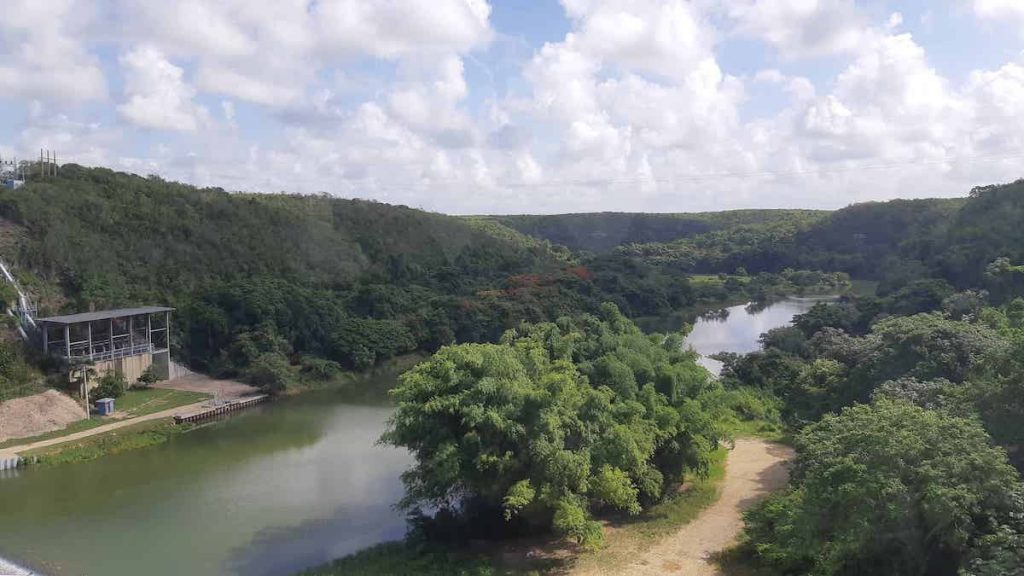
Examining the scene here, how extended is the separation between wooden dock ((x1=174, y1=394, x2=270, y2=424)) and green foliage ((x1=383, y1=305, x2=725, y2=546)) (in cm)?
1462

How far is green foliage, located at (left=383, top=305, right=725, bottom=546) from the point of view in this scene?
49.3 feet

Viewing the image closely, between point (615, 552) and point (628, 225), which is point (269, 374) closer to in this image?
point (615, 552)

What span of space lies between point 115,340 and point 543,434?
26.5 metres

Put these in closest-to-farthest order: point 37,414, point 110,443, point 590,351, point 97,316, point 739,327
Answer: point 590,351 → point 110,443 → point 37,414 → point 97,316 → point 739,327

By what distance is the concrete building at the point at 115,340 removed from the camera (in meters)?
30.7

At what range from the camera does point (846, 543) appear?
11961 mm

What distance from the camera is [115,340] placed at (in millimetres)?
33656

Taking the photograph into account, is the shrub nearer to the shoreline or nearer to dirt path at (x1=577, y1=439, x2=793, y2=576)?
the shoreline

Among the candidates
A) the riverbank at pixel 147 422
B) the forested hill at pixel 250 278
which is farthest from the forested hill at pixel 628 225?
the riverbank at pixel 147 422

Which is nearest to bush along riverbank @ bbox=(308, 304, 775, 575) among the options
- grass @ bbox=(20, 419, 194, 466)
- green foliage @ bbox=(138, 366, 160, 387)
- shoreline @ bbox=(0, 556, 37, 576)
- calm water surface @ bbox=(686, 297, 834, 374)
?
shoreline @ bbox=(0, 556, 37, 576)

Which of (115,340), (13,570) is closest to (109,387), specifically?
(115,340)

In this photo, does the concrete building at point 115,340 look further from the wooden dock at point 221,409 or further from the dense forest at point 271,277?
the wooden dock at point 221,409

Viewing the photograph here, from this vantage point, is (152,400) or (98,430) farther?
(152,400)

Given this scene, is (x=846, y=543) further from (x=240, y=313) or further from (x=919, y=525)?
(x=240, y=313)
